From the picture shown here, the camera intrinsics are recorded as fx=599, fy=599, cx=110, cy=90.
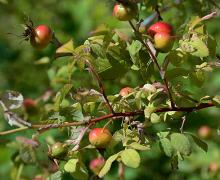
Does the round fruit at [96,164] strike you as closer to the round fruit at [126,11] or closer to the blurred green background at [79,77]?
the blurred green background at [79,77]

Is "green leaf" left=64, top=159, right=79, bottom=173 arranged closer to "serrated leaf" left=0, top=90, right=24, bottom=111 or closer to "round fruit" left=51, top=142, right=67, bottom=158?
"round fruit" left=51, top=142, right=67, bottom=158

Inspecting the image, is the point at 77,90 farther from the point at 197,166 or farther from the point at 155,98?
the point at 197,166

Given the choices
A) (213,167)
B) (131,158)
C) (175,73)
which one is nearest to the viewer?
(131,158)

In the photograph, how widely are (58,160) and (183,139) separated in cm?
31

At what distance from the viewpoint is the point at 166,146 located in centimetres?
142

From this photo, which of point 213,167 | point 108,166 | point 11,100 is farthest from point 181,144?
point 213,167

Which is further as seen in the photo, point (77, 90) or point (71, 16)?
point (71, 16)

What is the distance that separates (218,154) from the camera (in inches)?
124

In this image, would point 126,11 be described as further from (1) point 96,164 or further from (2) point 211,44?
(1) point 96,164

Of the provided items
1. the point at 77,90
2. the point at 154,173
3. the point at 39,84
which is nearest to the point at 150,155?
the point at 154,173

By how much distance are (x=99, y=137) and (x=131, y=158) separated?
10 cm

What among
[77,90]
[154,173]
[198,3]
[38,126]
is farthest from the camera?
[154,173]

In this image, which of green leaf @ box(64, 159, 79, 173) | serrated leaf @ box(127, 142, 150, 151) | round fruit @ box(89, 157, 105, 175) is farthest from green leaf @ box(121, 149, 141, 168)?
round fruit @ box(89, 157, 105, 175)

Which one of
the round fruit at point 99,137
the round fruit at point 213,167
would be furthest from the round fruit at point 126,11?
the round fruit at point 213,167
